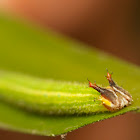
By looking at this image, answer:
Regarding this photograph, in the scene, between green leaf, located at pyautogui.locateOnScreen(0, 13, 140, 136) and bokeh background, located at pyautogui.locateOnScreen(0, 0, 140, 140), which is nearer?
green leaf, located at pyautogui.locateOnScreen(0, 13, 140, 136)

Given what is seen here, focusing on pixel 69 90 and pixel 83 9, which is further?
pixel 83 9

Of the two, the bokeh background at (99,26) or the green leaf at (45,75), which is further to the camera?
the bokeh background at (99,26)

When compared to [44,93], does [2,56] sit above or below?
above

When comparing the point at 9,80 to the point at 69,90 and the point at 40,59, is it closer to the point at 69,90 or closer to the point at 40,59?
the point at 40,59

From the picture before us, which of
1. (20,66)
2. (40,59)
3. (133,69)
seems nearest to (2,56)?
(20,66)
